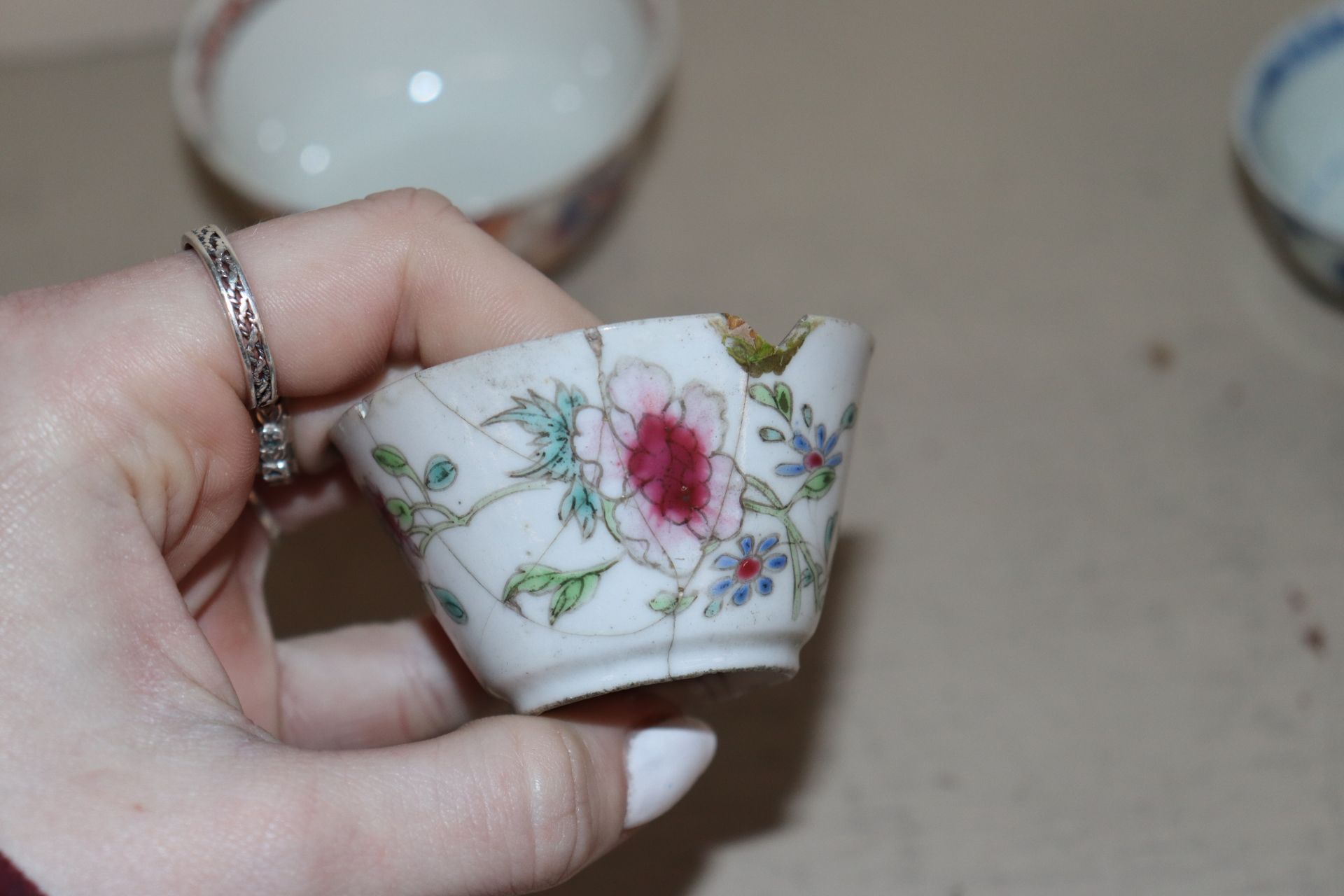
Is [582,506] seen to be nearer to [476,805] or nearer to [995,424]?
[476,805]

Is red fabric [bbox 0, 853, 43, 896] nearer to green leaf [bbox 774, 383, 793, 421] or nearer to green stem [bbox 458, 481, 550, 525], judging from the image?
green stem [bbox 458, 481, 550, 525]

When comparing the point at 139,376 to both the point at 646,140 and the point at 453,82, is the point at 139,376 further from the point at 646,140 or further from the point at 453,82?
the point at 453,82

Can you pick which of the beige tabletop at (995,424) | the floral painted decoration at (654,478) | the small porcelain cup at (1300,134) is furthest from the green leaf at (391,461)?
the small porcelain cup at (1300,134)

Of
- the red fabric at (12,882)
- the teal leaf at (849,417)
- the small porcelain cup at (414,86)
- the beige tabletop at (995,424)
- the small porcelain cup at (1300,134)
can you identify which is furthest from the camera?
the small porcelain cup at (414,86)

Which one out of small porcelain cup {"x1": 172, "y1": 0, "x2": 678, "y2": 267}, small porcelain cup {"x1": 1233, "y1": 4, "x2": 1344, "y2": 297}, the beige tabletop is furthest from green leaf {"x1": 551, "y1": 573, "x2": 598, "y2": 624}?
small porcelain cup {"x1": 1233, "y1": 4, "x2": 1344, "y2": 297}

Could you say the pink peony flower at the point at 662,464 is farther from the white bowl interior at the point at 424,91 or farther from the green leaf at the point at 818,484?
the white bowl interior at the point at 424,91

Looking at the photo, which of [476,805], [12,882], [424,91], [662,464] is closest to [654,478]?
[662,464]
